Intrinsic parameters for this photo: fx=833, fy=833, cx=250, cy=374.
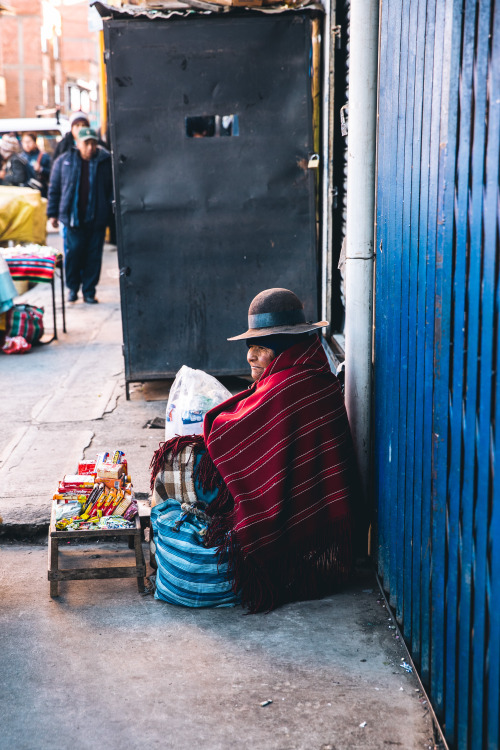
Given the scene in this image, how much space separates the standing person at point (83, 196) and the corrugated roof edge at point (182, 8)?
2.38 m

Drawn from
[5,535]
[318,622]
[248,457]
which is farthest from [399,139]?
[5,535]

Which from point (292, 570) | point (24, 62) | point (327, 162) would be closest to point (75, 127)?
point (327, 162)

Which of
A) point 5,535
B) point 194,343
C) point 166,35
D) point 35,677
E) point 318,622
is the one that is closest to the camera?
point 35,677

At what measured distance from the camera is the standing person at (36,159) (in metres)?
17.6


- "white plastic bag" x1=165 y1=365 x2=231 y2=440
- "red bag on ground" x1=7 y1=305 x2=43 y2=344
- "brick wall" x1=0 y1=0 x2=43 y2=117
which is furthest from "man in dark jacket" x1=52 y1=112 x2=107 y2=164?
"brick wall" x1=0 y1=0 x2=43 y2=117

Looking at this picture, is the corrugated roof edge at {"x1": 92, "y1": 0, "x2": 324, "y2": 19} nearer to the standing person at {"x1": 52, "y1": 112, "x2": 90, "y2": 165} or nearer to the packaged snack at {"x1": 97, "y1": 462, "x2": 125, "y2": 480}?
the standing person at {"x1": 52, "y1": 112, "x2": 90, "y2": 165}

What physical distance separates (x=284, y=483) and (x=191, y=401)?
0.99 metres

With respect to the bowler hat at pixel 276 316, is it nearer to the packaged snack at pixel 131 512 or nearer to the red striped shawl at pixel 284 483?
the red striped shawl at pixel 284 483

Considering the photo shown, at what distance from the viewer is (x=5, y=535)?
4387 millimetres

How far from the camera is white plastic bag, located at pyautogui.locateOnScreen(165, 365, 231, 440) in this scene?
427cm

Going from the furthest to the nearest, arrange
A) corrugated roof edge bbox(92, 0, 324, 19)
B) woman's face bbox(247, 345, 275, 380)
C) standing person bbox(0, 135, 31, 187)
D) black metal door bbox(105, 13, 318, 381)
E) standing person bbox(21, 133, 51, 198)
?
standing person bbox(21, 133, 51, 198) < standing person bbox(0, 135, 31, 187) < black metal door bbox(105, 13, 318, 381) < corrugated roof edge bbox(92, 0, 324, 19) < woman's face bbox(247, 345, 275, 380)

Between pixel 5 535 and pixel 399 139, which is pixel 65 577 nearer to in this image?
pixel 5 535

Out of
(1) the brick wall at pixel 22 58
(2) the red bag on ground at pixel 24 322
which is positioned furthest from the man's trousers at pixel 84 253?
(1) the brick wall at pixel 22 58

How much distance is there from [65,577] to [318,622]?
1124 millimetres
